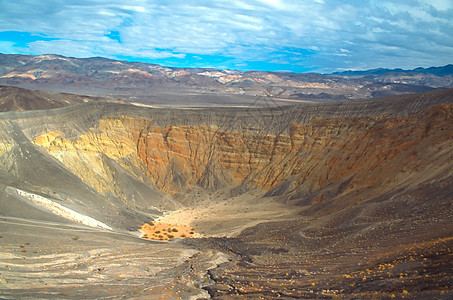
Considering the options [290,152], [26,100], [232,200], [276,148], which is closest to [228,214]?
[232,200]

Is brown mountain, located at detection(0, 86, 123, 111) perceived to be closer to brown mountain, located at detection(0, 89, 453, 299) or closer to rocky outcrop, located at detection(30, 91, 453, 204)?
brown mountain, located at detection(0, 89, 453, 299)

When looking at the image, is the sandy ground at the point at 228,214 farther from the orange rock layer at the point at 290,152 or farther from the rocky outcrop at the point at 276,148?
the orange rock layer at the point at 290,152

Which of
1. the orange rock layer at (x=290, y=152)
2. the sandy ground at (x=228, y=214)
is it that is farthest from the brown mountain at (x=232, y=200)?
the sandy ground at (x=228, y=214)

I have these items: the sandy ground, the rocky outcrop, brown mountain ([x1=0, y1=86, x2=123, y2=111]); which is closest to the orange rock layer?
the rocky outcrop

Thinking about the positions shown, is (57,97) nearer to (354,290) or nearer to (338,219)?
(338,219)

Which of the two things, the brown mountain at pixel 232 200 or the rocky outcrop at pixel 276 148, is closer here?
the brown mountain at pixel 232 200

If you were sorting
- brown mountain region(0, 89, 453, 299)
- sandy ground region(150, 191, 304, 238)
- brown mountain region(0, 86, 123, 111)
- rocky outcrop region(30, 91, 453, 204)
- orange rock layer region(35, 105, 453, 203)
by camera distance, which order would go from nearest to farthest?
1. brown mountain region(0, 89, 453, 299)
2. orange rock layer region(35, 105, 453, 203)
3. sandy ground region(150, 191, 304, 238)
4. rocky outcrop region(30, 91, 453, 204)
5. brown mountain region(0, 86, 123, 111)

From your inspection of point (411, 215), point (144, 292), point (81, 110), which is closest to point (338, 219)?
point (411, 215)

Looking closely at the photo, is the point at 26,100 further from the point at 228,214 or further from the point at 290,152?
the point at 228,214
